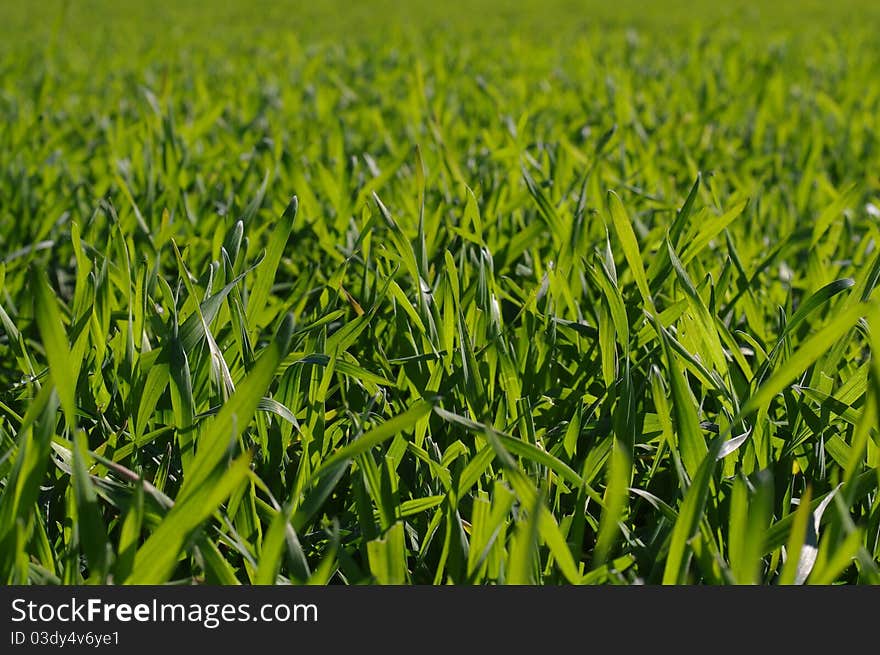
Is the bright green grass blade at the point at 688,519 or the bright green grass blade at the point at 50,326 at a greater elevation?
the bright green grass blade at the point at 50,326

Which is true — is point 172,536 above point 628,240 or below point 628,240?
below

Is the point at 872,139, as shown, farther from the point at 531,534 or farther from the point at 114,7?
the point at 114,7

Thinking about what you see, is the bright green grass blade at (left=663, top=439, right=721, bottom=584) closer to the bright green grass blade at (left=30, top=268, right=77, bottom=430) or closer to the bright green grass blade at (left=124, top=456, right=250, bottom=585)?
the bright green grass blade at (left=124, top=456, right=250, bottom=585)


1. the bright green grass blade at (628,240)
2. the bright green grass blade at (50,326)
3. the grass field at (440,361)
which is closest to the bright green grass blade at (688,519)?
the grass field at (440,361)

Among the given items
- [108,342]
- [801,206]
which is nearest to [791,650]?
[108,342]

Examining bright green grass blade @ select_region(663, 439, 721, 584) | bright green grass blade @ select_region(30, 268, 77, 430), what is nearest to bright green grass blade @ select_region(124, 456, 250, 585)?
bright green grass blade @ select_region(30, 268, 77, 430)

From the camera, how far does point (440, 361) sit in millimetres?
1041

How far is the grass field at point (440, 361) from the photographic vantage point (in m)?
0.73

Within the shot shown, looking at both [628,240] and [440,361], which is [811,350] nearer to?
[628,240]

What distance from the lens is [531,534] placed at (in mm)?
628

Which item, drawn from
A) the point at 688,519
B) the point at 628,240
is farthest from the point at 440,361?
the point at 688,519

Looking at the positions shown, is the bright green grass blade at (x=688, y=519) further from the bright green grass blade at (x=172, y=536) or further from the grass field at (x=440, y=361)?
the bright green grass blade at (x=172, y=536)

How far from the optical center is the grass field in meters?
0.73

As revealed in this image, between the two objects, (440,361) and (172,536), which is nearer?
(172,536)
